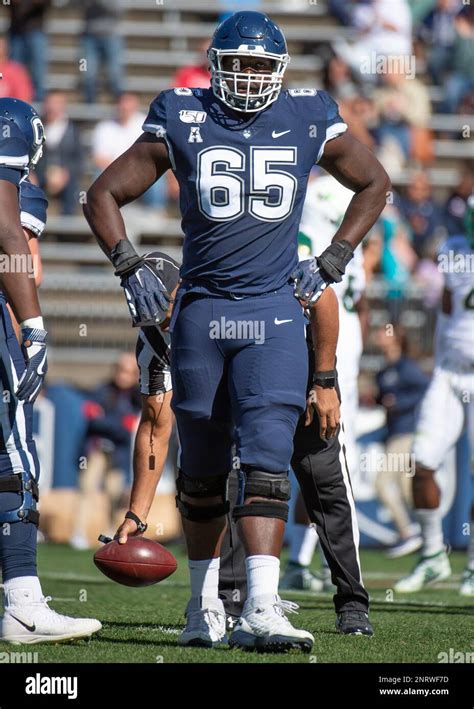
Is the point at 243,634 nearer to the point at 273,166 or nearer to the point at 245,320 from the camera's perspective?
the point at 245,320

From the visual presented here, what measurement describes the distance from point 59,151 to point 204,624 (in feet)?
34.0

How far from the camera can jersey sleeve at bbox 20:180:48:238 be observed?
5.30 meters

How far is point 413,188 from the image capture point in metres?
15.0

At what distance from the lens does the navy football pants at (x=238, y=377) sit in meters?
4.73

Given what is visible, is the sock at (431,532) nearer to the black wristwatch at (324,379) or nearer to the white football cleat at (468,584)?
the white football cleat at (468,584)

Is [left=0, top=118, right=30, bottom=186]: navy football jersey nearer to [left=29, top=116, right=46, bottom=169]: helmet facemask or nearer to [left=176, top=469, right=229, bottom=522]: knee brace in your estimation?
[left=29, top=116, right=46, bottom=169]: helmet facemask

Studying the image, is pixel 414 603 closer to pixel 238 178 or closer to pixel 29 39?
pixel 238 178

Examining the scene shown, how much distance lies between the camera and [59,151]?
1477 cm

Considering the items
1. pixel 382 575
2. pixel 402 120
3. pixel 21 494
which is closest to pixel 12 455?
pixel 21 494

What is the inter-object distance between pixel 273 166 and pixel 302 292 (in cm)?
45

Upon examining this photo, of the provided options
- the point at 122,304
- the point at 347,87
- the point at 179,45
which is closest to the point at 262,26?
the point at 122,304

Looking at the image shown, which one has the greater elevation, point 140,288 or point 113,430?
point 113,430

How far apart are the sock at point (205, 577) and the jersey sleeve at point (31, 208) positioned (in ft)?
4.54
